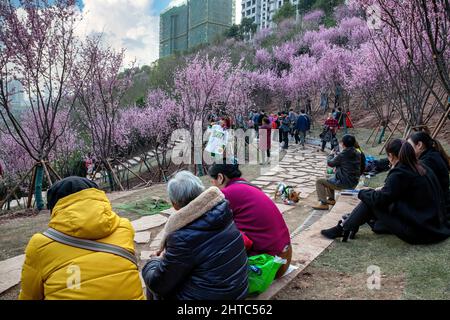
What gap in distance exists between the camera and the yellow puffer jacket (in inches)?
73.9

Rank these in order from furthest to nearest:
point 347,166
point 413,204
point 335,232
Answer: point 347,166 → point 335,232 → point 413,204

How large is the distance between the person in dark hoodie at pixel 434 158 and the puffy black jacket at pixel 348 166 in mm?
1409

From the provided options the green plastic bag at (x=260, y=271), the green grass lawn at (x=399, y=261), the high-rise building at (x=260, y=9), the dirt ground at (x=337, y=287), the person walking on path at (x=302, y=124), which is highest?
the high-rise building at (x=260, y=9)

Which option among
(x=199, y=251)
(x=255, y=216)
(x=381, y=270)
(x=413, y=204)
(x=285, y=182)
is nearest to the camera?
(x=199, y=251)

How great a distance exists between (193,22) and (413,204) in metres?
67.7

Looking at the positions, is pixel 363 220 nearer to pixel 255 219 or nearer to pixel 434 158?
pixel 434 158

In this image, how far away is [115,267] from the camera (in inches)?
77.8

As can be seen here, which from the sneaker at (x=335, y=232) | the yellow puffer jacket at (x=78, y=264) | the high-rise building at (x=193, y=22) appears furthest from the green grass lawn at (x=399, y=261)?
the high-rise building at (x=193, y=22)

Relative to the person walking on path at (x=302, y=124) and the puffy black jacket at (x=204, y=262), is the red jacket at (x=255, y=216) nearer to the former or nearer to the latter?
the puffy black jacket at (x=204, y=262)

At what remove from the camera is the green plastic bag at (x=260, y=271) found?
2.71 metres

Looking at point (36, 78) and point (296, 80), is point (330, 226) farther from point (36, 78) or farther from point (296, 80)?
point (296, 80)

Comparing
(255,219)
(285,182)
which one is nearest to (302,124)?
(285,182)

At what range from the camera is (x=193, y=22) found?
65.6 metres

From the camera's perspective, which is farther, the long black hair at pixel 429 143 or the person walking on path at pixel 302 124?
the person walking on path at pixel 302 124
